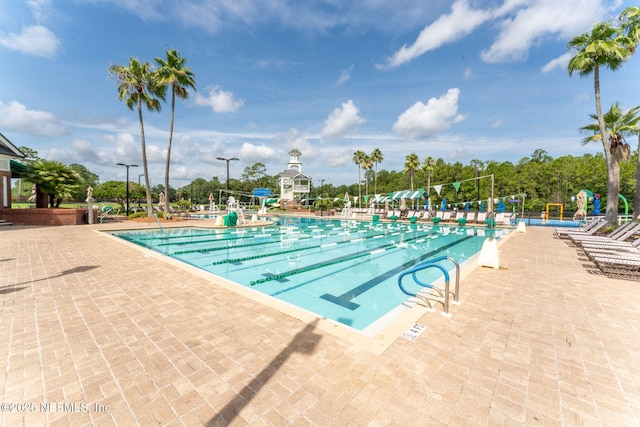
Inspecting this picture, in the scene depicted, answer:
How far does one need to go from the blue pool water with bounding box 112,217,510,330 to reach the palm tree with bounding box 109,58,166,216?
10.8 m

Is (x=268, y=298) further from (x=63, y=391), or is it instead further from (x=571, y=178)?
(x=571, y=178)

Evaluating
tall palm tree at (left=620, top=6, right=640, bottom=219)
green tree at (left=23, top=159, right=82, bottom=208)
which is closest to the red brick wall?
green tree at (left=23, top=159, right=82, bottom=208)

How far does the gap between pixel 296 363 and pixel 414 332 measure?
5.50 ft

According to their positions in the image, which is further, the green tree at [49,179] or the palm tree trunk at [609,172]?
the green tree at [49,179]

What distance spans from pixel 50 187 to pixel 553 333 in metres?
26.3

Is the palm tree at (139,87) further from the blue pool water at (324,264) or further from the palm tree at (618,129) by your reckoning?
the palm tree at (618,129)

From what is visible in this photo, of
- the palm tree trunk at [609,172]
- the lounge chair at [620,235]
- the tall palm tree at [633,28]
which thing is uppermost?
the tall palm tree at [633,28]

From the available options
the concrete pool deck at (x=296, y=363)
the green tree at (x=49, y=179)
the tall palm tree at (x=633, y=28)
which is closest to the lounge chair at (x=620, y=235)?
the tall palm tree at (x=633, y=28)

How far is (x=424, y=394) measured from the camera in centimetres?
239

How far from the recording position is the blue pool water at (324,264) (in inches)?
235

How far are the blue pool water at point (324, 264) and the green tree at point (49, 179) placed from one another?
829cm

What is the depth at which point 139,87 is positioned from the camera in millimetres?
20047

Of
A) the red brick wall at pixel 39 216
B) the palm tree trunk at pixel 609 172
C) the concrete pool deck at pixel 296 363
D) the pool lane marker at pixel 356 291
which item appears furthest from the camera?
the red brick wall at pixel 39 216

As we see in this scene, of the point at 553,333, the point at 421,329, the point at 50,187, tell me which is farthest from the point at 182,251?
the point at 50,187
